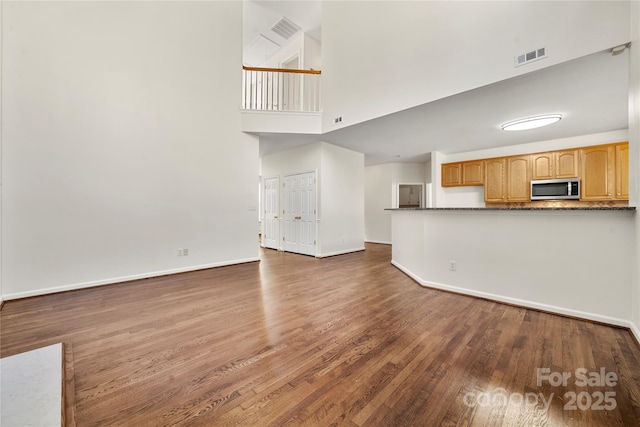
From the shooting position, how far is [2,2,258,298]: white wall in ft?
10.3

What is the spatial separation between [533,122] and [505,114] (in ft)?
1.60

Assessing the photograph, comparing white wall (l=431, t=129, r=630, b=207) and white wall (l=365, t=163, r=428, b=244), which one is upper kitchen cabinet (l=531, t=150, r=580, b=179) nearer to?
white wall (l=431, t=129, r=630, b=207)

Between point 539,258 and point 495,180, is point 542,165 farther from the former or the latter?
point 539,258

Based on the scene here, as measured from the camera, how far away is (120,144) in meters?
3.77

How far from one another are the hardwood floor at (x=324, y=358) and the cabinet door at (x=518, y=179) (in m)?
3.37

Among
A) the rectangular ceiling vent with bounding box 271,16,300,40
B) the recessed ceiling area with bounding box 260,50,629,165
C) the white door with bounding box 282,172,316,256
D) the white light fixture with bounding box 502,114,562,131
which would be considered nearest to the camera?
the recessed ceiling area with bounding box 260,50,629,165

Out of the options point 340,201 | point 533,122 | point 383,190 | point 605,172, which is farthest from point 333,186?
point 605,172

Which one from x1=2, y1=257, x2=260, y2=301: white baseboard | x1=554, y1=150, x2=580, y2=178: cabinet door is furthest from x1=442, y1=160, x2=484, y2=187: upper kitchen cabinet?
x1=2, y1=257, x2=260, y2=301: white baseboard

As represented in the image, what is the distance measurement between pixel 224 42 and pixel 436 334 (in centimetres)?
585

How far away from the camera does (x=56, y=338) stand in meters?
2.14

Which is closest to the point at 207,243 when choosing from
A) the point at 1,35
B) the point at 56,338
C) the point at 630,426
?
the point at 56,338

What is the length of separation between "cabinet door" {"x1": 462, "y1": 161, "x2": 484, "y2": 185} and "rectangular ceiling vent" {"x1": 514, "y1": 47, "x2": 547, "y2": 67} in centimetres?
335

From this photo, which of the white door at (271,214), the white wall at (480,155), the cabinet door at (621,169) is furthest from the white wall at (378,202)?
the cabinet door at (621,169)

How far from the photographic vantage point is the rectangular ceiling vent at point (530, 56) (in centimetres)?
254
